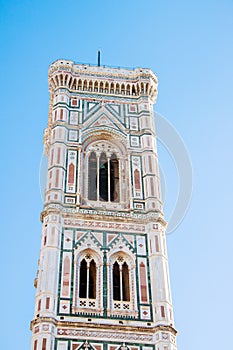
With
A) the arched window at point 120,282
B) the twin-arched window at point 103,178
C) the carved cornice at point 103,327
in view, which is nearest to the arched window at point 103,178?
the twin-arched window at point 103,178

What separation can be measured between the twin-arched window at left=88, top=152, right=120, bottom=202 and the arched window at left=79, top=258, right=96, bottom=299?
2.97 m

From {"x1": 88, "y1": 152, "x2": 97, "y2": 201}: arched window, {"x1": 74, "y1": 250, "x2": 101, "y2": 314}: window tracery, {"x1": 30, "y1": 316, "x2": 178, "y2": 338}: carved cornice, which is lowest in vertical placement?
{"x1": 30, "y1": 316, "x2": 178, "y2": 338}: carved cornice

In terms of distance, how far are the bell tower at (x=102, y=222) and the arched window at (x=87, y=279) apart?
33 millimetres

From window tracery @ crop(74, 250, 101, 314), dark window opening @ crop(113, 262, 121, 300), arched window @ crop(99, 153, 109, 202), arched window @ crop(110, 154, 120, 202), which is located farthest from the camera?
arched window @ crop(110, 154, 120, 202)

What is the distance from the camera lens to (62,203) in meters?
20.7

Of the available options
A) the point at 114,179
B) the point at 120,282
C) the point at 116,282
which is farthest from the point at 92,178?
the point at 120,282

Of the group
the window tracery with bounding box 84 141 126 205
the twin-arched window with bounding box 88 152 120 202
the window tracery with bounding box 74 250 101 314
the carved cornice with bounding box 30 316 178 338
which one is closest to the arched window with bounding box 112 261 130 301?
the window tracery with bounding box 74 250 101 314

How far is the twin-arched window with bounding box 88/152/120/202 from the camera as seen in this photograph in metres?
21.7

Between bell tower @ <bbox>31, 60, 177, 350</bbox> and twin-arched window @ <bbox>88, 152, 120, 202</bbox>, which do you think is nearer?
bell tower @ <bbox>31, 60, 177, 350</bbox>

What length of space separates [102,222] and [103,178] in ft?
8.52

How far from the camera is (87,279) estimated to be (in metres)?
18.8

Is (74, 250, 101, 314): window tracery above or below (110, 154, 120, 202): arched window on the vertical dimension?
below

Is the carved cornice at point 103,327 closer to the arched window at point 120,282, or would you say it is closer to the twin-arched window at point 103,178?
the arched window at point 120,282

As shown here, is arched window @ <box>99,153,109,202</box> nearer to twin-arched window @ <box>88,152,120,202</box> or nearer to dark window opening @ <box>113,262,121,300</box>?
twin-arched window @ <box>88,152,120,202</box>
